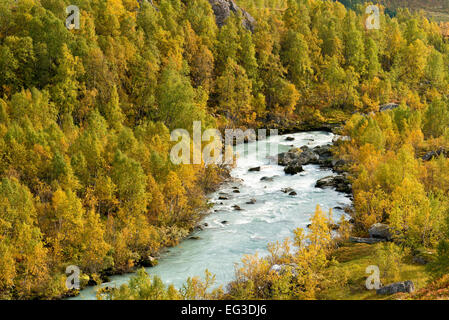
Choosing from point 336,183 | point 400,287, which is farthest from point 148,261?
point 336,183

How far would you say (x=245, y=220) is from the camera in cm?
7031

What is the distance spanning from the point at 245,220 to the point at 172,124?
1110 inches

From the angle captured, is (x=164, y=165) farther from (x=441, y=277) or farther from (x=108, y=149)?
(x=441, y=277)

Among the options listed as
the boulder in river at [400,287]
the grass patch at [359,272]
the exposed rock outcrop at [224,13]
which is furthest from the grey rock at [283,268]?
the exposed rock outcrop at [224,13]

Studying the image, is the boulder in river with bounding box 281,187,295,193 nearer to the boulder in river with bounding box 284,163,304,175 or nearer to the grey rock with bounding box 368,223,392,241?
the boulder in river with bounding box 284,163,304,175

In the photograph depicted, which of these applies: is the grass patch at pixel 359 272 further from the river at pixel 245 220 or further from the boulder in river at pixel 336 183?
the boulder in river at pixel 336 183

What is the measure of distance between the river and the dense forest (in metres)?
2.66

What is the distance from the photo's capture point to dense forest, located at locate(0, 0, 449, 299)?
4884 centimetres

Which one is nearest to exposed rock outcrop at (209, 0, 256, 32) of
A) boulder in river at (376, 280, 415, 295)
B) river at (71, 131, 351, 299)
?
river at (71, 131, 351, 299)

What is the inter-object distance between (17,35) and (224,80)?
54.9 m

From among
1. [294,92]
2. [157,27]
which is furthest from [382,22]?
[157,27]

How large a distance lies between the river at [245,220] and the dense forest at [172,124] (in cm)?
266

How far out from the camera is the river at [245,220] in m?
54.8

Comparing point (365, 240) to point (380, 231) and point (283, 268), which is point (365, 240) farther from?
point (283, 268)
